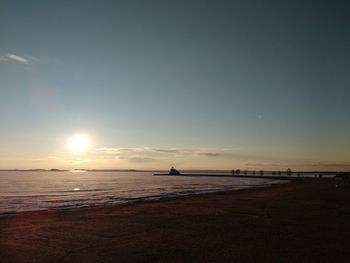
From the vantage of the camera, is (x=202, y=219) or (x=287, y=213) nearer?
(x=202, y=219)

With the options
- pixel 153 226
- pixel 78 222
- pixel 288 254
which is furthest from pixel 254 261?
pixel 78 222

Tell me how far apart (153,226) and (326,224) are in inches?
318

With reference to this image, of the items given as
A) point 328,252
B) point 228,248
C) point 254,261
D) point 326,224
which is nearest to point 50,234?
point 228,248

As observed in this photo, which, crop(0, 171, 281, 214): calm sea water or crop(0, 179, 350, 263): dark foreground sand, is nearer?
crop(0, 179, 350, 263): dark foreground sand

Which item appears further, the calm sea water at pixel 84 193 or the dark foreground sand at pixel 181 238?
the calm sea water at pixel 84 193

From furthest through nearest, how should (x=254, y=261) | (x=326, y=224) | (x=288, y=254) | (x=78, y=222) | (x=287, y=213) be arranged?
(x=287, y=213) → (x=78, y=222) → (x=326, y=224) → (x=288, y=254) → (x=254, y=261)

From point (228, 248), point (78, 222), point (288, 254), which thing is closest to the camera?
point (288, 254)

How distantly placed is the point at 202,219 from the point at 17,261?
9.83 m

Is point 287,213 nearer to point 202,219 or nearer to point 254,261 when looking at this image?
point 202,219

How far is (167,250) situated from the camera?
1061 centimetres

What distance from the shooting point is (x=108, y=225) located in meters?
15.6

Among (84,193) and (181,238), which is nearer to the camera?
(181,238)

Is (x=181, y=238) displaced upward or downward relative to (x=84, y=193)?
downward

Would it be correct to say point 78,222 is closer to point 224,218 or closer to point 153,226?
point 153,226
